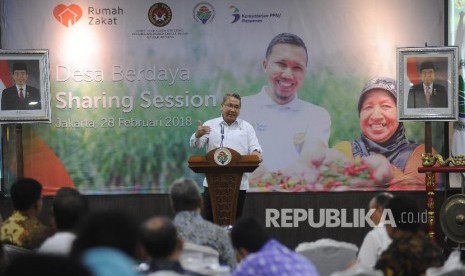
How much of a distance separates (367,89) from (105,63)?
8.84ft

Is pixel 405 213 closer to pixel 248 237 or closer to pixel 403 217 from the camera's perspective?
pixel 403 217

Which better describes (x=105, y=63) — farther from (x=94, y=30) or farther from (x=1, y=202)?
(x=1, y=202)

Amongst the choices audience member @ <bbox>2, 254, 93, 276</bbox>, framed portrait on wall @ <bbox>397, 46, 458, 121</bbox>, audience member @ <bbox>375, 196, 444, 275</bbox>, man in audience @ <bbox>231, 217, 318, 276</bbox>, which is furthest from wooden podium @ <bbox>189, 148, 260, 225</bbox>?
audience member @ <bbox>2, 254, 93, 276</bbox>

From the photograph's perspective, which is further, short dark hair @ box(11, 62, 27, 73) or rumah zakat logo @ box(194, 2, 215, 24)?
rumah zakat logo @ box(194, 2, 215, 24)

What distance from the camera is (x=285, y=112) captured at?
1047 cm

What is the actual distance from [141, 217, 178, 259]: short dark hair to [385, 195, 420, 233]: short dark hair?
4.91ft

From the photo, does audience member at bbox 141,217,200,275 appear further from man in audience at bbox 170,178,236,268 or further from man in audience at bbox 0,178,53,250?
man in audience at bbox 0,178,53,250

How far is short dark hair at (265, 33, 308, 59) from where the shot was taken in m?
10.4

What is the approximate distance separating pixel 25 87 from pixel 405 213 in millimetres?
5461

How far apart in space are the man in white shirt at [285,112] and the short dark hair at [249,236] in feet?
17.6

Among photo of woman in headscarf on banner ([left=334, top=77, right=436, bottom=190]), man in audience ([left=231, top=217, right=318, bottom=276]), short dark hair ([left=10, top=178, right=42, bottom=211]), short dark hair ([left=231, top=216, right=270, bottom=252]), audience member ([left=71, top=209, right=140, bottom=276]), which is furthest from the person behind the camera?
photo of woman in headscarf on banner ([left=334, top=77, right=436, bottom=190])

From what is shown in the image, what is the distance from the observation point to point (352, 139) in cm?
1038

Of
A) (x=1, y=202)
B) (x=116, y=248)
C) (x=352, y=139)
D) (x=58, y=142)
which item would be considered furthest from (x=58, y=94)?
(x=116, y=248)

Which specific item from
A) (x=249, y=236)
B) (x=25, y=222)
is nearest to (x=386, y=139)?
(x=25, y=222)
